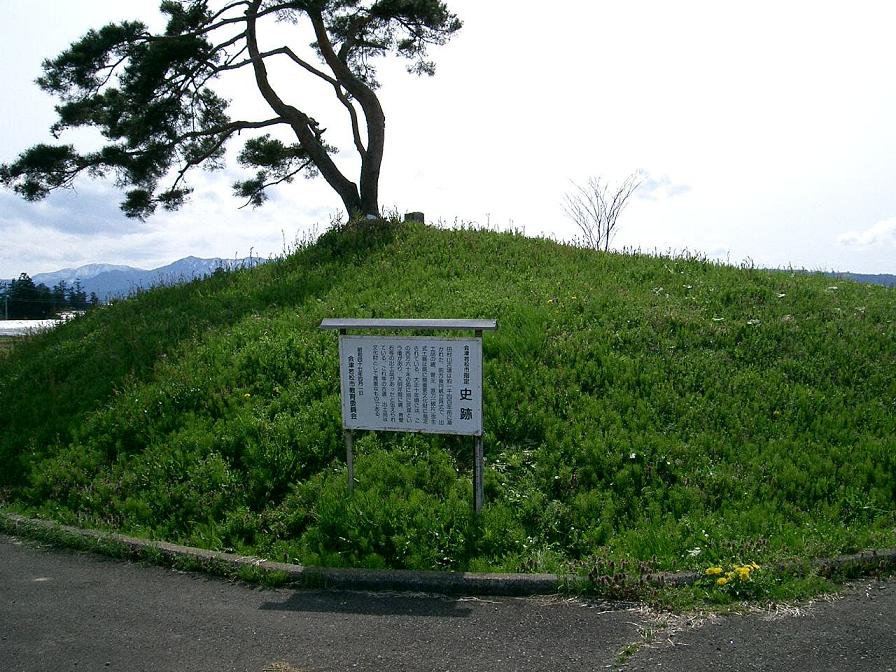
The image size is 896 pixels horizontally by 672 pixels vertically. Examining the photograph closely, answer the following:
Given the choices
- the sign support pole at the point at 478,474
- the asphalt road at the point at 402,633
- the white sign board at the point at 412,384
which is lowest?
the asphalt road at the point at 402,633

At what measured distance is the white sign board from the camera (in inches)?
189

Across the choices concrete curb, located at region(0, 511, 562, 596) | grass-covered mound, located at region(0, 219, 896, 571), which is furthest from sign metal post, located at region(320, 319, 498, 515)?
concrete curb, located at region(0, 511, 562, 596)

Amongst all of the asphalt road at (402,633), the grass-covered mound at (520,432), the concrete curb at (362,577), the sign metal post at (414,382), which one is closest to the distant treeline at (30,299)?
the grass-covered mound at (520,432)

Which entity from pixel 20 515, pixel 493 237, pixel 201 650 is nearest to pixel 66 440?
pixel 20 515

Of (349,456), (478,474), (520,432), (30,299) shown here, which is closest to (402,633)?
(478,474)

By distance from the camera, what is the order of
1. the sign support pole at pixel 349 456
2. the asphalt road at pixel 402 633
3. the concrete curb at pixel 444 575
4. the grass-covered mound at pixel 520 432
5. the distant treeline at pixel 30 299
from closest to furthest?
the asphalt road at pixel 402 633 → the concrete curb at pixel 444 575 → the grass-covered mound at pixel 520 432 → the sign support pole at pixel 349 456 → the distant treeline at pixel 30 299

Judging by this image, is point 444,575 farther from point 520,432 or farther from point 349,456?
point 520,432

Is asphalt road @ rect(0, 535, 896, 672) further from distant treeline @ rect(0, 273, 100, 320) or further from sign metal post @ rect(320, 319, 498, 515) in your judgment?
distant treeline @ rect(0, 273, 100, 320)

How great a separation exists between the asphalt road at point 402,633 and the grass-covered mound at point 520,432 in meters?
0.53

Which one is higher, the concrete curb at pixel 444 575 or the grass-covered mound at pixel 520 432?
the grass-covered mound at pixel 520 432

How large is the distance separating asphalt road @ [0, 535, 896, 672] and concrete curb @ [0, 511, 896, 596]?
0.33ft

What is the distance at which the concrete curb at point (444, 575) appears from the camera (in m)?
4.09

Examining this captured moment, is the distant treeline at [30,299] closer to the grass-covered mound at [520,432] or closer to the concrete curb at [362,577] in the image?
the grass-covered mound at [520,432]

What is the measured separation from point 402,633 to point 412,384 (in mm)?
1794
